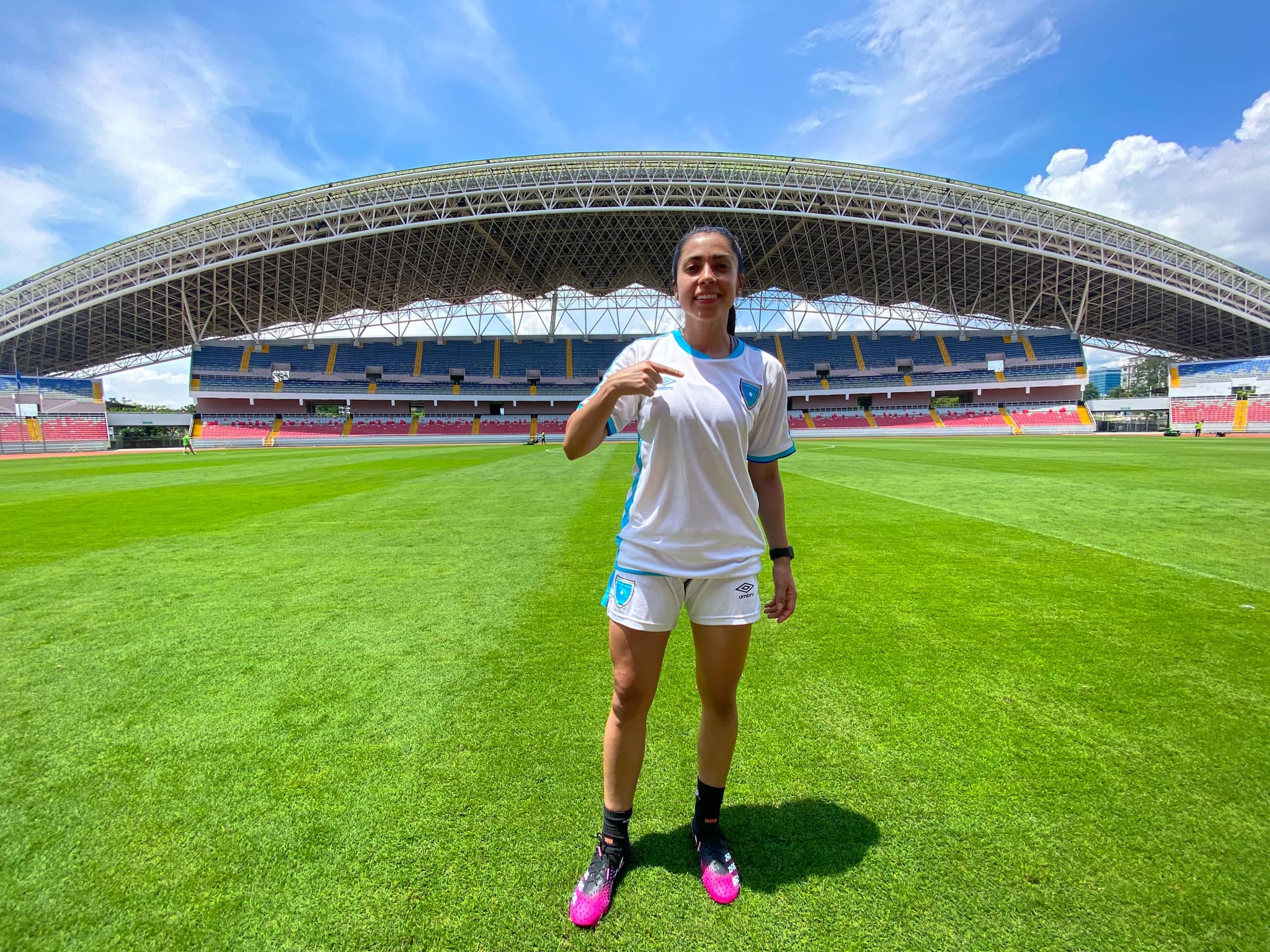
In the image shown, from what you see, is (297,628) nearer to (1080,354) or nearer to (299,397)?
(299,397)

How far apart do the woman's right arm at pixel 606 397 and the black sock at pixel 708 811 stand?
124 cm

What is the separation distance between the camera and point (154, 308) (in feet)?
120

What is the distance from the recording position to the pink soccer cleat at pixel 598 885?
1.55m

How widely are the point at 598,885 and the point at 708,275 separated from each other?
1984 mm

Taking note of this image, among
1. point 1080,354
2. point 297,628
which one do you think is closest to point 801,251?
point 1080,354

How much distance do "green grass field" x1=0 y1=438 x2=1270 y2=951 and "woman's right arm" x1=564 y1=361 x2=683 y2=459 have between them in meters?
1.39

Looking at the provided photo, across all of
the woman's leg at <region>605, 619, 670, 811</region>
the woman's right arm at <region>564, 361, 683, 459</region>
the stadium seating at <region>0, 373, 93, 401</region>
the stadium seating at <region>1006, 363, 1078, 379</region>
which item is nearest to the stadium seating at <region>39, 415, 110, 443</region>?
the stadium seating at <region>0, 373, 93, 401</region>

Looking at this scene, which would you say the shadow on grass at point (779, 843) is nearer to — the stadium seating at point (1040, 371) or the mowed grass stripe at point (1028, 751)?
the mowed grass stripe at point (1028, 751)

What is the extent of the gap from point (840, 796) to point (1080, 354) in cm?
5793

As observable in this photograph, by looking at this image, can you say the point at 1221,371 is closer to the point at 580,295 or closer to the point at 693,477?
the point at 580,295

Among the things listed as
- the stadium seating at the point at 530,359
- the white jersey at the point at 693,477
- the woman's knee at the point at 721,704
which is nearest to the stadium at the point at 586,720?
the woman's knee at the point at 721,704

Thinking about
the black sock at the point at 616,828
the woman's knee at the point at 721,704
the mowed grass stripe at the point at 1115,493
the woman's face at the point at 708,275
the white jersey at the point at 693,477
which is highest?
the woman's face at the point at 708,275

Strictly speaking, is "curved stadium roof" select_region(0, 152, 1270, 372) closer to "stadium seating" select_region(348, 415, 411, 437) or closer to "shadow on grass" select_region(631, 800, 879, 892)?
"stadium seating" select_region(348, 415, 411, 437)

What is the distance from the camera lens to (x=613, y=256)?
3916 centimetres
